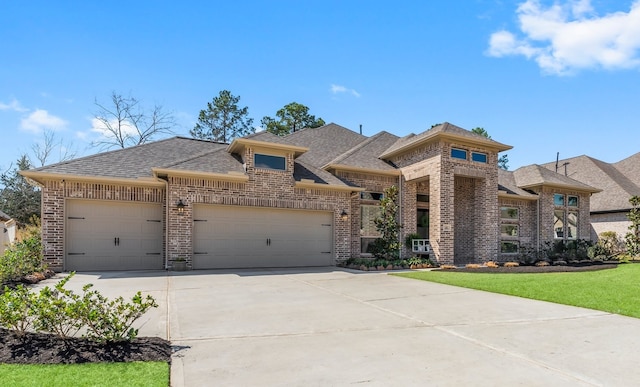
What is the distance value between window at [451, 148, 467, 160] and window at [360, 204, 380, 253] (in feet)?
12.9

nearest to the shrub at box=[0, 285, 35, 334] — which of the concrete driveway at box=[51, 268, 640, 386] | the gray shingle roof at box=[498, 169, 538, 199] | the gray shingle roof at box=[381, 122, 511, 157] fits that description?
the concrete driveway at box=[51, 268, 640, 386]

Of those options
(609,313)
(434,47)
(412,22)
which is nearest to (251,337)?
(609,313)

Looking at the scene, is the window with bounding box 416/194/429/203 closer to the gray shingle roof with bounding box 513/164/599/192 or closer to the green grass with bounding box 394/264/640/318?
the green grass with bounding box 394/264/640/318

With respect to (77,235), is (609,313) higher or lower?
Result: lower

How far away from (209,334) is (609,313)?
20.8 ft

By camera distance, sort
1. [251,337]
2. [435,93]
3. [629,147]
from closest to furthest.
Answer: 1. [251,337]
2. [435,93]
3. [629,147]

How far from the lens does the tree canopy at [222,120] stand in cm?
3703

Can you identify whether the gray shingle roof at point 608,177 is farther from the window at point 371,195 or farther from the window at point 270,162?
the window at point 270,162

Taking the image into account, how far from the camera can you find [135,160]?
1308 centimetres

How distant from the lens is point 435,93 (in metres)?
13.5

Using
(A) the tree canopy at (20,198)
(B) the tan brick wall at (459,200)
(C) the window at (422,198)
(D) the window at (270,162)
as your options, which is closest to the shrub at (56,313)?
(D) the window at (270,162)

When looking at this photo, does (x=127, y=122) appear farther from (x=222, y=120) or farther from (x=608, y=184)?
(x=608, y=184)

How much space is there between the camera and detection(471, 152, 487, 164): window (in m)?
15.5

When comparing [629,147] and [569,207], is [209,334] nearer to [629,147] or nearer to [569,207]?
[569,207]
